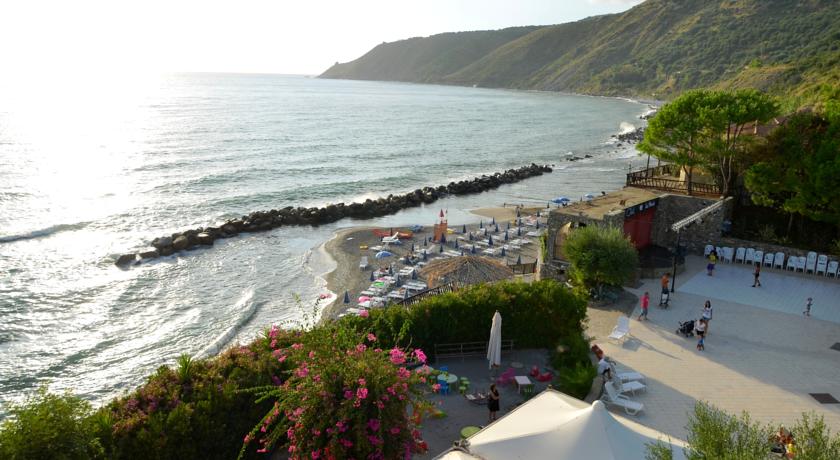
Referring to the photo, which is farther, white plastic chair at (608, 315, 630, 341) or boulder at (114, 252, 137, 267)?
boulder at (114, 252, 137, 267)

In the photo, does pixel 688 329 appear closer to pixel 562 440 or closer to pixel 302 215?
pixel 562 440

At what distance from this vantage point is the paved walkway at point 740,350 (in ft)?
39.6

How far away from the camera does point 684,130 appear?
2519 centimetres

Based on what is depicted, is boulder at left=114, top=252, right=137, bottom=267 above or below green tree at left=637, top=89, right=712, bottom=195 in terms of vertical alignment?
below

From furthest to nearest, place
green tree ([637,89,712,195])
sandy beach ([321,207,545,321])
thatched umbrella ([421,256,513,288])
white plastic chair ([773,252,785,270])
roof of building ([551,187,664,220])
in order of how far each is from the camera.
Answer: green tree ([637,89,712,195])
sandy beach ([321,207,545,321])
thatched umbrella ([421,256,513,288])
white plastic chair ([773,252,785,270])
roof of building ([551,187,664,220])

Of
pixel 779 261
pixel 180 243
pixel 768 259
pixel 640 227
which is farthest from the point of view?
pixel 180 243

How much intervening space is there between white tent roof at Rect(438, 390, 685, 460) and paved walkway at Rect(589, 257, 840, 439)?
3743 millimetres

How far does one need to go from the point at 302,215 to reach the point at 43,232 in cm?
1528

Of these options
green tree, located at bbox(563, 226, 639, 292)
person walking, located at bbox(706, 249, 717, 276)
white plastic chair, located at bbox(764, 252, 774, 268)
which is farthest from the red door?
white plastic chair, located at bbox(764, 252, 774, 268)

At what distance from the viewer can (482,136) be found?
87.1 metres

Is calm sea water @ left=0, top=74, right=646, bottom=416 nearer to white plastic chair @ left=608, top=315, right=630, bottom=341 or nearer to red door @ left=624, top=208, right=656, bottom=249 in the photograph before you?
white plastic chair @ left=608, top=315, right=630, bottom=341

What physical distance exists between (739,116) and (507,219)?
16604 mm

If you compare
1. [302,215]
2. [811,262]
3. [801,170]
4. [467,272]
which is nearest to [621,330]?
[467,272]

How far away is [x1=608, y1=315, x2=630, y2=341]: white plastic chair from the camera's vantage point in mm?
15094
